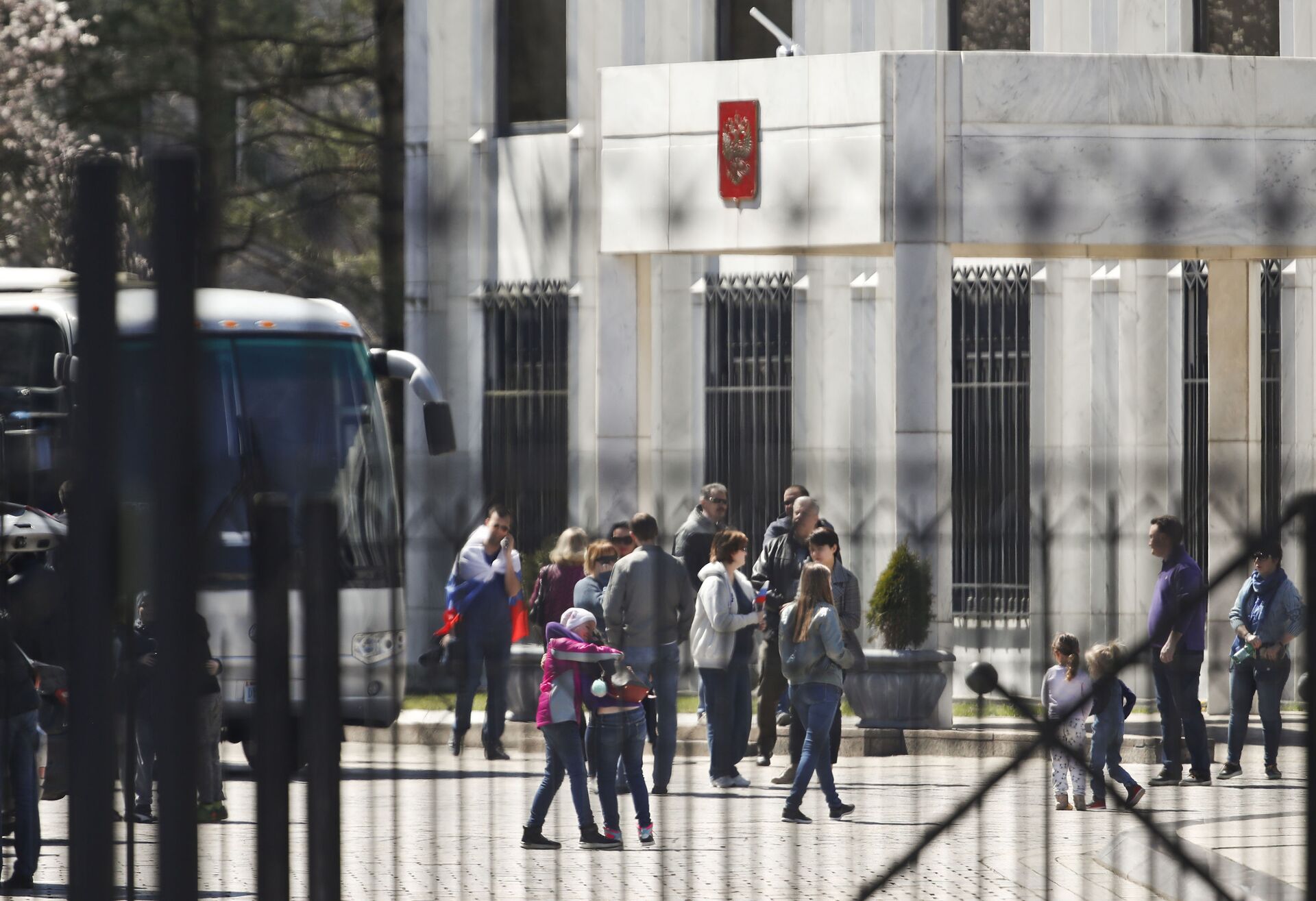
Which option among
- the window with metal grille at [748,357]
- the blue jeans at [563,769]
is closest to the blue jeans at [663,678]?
the blue jeans at [563,769]

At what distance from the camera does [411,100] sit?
16.5 ft

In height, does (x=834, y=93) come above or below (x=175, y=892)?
above

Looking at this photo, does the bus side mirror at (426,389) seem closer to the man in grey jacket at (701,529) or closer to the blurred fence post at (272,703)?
the blurred fence post at (272,703)

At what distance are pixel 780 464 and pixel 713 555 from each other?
22 cm

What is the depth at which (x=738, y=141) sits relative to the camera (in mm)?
13602

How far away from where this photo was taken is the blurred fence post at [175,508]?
3592 millimetres

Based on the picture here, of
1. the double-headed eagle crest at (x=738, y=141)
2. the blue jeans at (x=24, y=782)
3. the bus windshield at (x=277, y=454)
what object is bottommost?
the blue jeans at (x=24, y=782)

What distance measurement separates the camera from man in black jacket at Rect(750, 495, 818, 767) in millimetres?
3281

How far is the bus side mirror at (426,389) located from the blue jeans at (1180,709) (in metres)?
1.51

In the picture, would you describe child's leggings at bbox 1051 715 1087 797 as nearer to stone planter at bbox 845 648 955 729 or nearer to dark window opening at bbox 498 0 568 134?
stone planter at bbox 845 648 955 729

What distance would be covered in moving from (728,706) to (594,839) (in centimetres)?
42

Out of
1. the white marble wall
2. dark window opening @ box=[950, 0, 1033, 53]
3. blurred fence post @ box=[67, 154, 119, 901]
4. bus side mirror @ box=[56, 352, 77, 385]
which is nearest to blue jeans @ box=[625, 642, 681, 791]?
the white marble wall

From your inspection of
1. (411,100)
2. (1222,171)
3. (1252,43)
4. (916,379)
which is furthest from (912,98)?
(1222,171)

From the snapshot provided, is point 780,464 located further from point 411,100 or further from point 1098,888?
point 411,100
